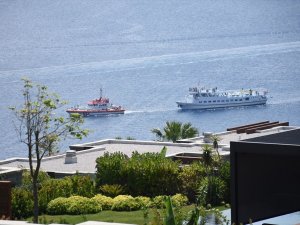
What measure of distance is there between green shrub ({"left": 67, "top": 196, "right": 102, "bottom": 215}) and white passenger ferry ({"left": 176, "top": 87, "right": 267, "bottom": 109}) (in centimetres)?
11829

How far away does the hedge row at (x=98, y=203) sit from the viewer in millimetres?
34062

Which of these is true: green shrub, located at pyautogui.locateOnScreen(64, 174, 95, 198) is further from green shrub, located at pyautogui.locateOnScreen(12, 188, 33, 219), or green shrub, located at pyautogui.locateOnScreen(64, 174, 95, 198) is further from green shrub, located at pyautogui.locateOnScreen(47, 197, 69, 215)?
green shrub, located at pyautogui.locateOnScreen(12, 188, 33, 219)

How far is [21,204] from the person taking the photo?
1324 inches

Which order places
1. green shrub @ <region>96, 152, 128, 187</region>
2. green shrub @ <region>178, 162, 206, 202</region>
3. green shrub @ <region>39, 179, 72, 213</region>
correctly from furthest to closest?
green shrub @ <region>96, 152, 128, 187</region> → green shrub @ <region>178, 162, 206, 202</region> → green shrub @ <region>39, 179, 72, 213</region>

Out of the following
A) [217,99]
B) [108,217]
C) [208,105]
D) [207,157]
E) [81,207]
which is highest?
[217,99]

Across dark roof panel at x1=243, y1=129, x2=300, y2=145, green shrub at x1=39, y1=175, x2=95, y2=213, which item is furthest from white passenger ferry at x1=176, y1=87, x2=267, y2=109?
dark roof panel at x1=243, y1=129, x2=300, y2=145

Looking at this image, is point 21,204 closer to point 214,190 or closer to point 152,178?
point 152,178

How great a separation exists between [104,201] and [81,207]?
1.19 m

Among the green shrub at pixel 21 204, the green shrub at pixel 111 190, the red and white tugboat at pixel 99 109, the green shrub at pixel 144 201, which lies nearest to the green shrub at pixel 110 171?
the green shrub at pixel 111 190

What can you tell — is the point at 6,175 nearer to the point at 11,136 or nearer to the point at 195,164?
the point at 195,164

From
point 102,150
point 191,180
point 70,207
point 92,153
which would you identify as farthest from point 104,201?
point 102,150

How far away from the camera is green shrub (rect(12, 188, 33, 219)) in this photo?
110 ft

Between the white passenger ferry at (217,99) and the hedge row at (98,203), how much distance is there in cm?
11752

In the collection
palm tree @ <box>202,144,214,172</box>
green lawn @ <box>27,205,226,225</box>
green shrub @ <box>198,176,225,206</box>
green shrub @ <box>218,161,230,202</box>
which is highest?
palm tree @ <box>202,144,214,172</box>
